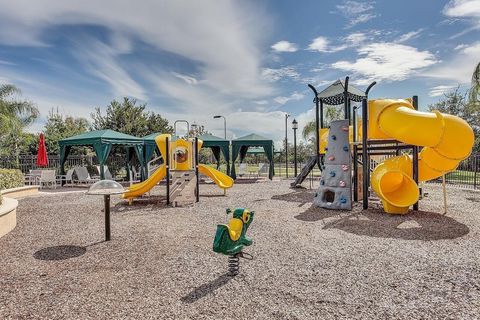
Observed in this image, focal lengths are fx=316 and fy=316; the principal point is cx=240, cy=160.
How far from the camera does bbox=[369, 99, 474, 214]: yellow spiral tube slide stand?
7699 millimetres

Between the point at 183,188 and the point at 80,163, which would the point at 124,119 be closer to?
the point at 80,163

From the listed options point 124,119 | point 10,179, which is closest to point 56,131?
point 124,119

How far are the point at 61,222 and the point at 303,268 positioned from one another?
627cm

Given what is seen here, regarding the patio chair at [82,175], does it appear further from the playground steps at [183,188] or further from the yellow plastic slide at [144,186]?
the playground steps at [183,188]

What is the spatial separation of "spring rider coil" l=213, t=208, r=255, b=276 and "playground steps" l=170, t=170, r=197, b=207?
20.6 feet

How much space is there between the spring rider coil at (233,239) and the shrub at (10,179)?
36.7 feet

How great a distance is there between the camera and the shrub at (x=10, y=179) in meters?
11.9

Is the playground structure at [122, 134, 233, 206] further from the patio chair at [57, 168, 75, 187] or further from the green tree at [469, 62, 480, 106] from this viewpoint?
the green tree at [469, 62, 480, 106]

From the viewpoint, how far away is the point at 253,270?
443cm

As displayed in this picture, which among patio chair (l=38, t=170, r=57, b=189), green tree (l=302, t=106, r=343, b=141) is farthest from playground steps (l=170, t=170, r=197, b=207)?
green tree (l=302, t=106, r=343, b=141)

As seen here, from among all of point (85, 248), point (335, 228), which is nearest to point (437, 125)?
point (335, 228)

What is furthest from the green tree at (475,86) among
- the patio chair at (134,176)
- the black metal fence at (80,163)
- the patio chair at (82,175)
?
the patio chair at (82,175)

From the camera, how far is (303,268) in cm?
452

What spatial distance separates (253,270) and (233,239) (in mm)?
566
